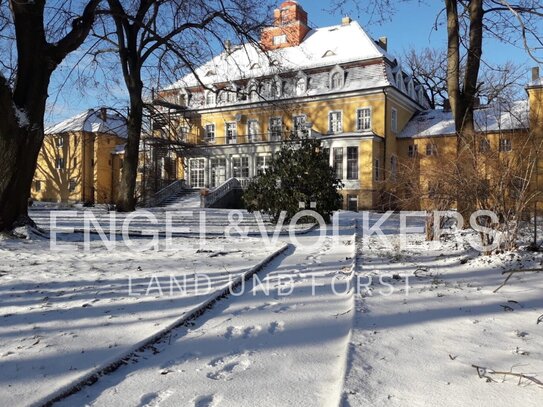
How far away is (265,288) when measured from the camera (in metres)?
5.82

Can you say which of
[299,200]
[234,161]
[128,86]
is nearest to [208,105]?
[234,161]

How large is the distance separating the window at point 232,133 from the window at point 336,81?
9546 mm

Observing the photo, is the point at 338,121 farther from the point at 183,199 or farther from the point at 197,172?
the point at 183,199

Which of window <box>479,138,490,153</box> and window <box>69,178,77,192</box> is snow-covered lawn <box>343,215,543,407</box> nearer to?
window <box>479,138,490,153</box>

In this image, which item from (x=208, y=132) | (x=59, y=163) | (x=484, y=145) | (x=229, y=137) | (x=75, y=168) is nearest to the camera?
(x=484, y=145)

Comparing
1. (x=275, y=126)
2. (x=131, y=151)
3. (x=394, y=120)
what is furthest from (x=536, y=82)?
(x=131, y=151)

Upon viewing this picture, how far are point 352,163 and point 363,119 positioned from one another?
13.2ft

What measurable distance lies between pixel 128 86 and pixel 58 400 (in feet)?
56.8

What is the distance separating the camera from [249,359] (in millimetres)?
3588

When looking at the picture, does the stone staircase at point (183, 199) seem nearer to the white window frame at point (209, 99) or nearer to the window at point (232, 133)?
the window at point (232, 133)

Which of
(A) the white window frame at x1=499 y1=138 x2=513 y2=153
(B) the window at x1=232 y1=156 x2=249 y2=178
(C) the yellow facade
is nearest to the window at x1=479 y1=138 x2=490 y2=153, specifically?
(A) the white window frame at x1=499 y1=138 x2=513 y2=153

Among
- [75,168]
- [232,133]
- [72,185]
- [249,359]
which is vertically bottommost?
[249,359]

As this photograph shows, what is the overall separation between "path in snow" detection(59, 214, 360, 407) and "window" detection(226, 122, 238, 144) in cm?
3567

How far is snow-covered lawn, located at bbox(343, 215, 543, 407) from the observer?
9.84 feet
